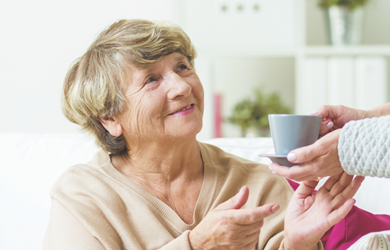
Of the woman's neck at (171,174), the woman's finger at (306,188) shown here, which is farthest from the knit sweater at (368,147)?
the woman's neck at (171,174)

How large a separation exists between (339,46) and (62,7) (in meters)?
2.02

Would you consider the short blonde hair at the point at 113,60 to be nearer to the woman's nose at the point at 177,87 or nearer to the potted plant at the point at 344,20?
the woman's nose at the point at 177,87

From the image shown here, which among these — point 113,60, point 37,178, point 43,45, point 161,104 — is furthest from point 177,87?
point 43,45

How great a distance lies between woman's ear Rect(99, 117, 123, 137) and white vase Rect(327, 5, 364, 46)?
6.30 feet

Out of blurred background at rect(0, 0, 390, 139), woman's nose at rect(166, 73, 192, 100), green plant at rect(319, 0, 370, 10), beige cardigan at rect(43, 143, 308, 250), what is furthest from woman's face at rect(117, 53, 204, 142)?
green plant at rect(319, 0, 370, 10)

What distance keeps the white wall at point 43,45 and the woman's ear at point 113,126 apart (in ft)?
5.66

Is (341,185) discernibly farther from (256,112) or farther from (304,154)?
(256,112)

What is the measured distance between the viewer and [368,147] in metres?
0.87

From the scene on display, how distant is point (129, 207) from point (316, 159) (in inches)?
25.9

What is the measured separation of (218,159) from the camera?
1.51m

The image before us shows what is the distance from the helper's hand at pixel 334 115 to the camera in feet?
3.68

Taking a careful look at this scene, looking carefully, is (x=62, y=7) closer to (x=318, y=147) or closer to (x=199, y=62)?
(x=199, y=62)

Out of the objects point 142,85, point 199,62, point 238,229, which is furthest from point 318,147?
point 199,62

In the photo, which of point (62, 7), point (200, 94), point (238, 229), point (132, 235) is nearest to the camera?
point (238, 229)
